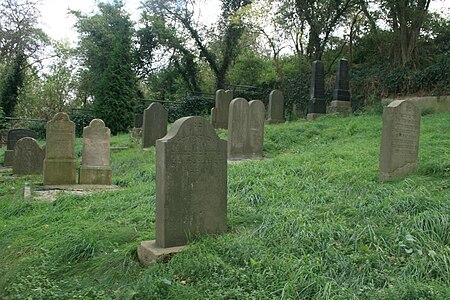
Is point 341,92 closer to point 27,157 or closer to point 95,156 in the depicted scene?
point 95,156

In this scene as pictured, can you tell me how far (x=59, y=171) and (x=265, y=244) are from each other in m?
6.25

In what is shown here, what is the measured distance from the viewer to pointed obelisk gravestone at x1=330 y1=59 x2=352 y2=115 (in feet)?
59.5

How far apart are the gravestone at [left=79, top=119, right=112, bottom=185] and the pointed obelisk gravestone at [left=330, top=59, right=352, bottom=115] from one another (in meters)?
11.8

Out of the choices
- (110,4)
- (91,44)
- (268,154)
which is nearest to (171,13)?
(110,4)

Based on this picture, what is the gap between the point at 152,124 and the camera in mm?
13703

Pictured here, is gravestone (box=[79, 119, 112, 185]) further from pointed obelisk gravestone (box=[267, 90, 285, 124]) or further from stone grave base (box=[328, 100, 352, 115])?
stone grave base (box=[328, 100, 352, 115])

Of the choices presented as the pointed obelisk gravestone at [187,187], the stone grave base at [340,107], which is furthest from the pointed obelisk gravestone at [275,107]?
the pointed obelisk gravestone at [187,187]

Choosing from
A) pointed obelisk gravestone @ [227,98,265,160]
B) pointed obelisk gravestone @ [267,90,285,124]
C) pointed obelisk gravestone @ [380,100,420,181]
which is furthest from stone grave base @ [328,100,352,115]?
pointed obelisk gravestone @ [380,100,420,181]

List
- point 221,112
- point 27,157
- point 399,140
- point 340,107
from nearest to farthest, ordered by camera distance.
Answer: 1. point 399,140
2. point 27,157
3. point 221,112
4. point 340,107

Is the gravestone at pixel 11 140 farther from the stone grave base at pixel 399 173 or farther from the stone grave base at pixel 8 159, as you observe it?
the stone grave base at pixel 399 173

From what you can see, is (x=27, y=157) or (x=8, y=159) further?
(x=8, y=159)

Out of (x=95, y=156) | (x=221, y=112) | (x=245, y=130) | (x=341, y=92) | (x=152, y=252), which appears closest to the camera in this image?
(x=152, y=252)

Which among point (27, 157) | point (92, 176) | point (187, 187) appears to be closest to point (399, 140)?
point (187, 187)

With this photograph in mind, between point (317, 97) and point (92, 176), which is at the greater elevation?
point (317, 97)
